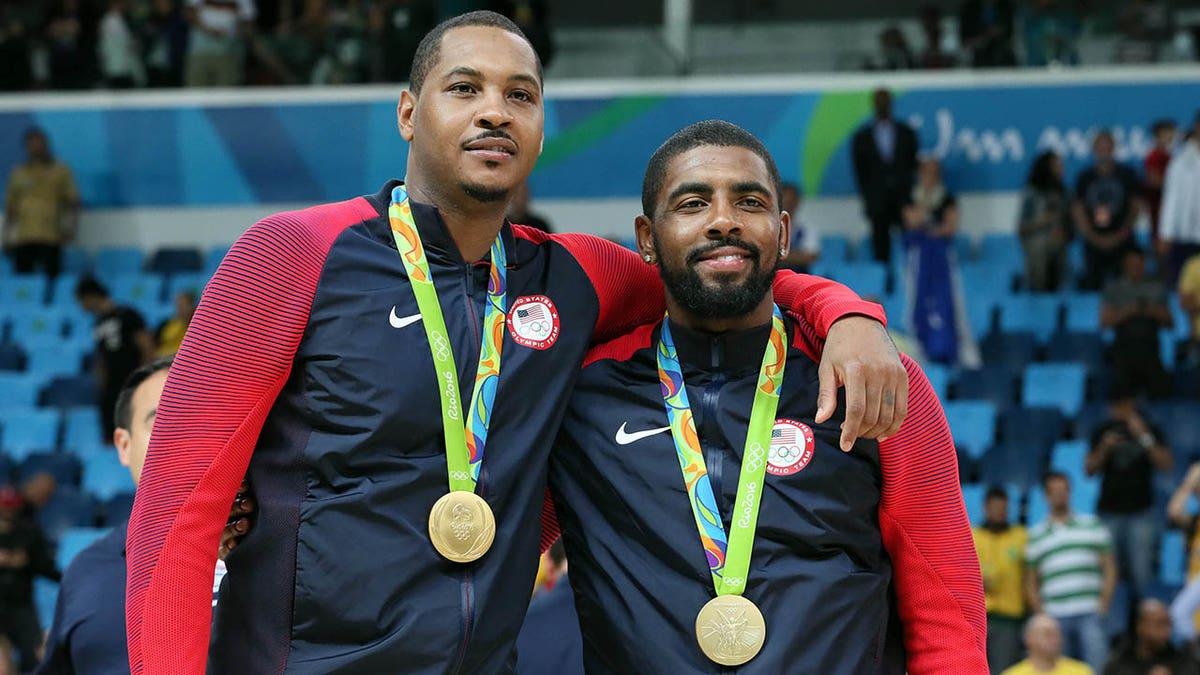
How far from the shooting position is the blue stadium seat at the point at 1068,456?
10.9m

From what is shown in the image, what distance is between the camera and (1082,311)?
1301cm

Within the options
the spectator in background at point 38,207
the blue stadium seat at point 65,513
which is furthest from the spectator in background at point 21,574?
the spectator in background at point 38,207

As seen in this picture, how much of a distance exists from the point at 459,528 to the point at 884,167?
11235 mm

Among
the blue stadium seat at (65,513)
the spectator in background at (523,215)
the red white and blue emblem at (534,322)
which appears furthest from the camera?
the spectator in background at (523,215)

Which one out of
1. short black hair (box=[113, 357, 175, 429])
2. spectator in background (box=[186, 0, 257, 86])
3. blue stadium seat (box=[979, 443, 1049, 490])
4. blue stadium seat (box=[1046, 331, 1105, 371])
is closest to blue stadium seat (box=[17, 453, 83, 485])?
spectator in background (box=[186, 0, 257, 86])

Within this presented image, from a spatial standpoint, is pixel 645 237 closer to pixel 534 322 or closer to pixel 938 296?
pixel 534 322

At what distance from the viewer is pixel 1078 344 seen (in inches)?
488

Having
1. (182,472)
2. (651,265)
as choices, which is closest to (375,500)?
(182,472)

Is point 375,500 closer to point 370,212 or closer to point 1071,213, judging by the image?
point 370,212

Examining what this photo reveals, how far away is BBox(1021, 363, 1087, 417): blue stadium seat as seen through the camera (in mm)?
11867

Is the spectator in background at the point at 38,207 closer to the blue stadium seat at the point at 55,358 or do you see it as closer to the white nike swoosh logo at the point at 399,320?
the blue stadium seat at the point at 55,358

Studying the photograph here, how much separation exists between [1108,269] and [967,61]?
262 cm

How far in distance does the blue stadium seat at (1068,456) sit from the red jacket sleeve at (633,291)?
776 cm

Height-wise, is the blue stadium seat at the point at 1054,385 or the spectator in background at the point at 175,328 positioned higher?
the spectator in background at the point at 175,328
